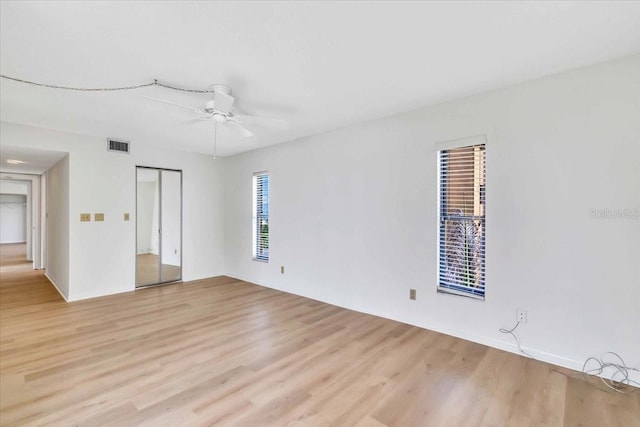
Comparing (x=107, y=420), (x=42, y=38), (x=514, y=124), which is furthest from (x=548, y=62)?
(x=107, y=420)

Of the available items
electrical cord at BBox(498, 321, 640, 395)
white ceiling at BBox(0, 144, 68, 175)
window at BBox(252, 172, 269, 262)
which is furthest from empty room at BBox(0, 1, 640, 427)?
window at BBox(252, 172, 269, 262)

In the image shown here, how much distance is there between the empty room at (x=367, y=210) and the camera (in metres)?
1.98

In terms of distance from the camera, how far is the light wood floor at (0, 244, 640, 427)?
198 centimetres

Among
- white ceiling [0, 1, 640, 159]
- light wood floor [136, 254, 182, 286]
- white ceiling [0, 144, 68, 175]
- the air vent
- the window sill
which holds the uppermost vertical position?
white ceiling [0, 1, 640, 159]

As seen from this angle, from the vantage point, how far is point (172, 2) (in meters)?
1.73

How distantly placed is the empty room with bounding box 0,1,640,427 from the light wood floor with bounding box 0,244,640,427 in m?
0.02

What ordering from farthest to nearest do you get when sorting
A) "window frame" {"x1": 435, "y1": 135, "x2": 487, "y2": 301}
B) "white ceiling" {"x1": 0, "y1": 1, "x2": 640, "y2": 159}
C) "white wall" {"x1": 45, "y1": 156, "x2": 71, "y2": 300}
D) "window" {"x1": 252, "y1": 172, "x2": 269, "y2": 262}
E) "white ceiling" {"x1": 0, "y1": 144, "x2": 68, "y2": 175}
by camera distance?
"window" {"x1": 252, "y1": 172, "x2": 269, "y2": 262} → "white wall" {"x1": 45, "y1": 156, "x2": 71, "y2": 300} → "white ceiling" {"x1": 0, "y1": 144, "x2": 68, "y2": 175} → "window frame" {"x1": 435, "y1": 135, "x2": 487, "y2": 301} → "white ceiling" {"x1": 0, "y1": 1, "x2": 640, "y2": 159}

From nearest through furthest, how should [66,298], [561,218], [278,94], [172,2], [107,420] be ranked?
[172,2], [107,420], [561,218], [278,94], [66,298]

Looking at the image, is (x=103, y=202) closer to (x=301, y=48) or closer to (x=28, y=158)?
(x=28, y=158)

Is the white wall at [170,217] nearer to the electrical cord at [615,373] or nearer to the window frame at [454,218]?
the window frame at [454,218]

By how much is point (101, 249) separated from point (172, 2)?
4.49 m

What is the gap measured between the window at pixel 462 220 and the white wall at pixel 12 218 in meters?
17.1

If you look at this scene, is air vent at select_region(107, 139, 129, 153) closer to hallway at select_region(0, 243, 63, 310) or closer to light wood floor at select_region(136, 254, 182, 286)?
light wood floor at select_region(136, 254, 182, 286)

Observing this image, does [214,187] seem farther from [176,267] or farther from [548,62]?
[548,62]
